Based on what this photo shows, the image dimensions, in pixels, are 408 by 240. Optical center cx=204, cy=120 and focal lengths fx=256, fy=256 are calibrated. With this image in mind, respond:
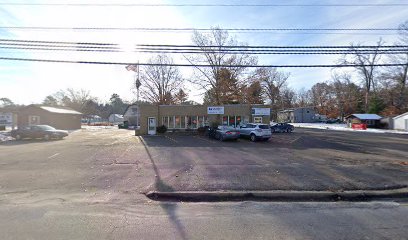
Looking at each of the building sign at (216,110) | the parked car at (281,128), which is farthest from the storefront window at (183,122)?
the parked car at (281,128)

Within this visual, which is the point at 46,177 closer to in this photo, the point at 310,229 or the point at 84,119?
the point at 310,229

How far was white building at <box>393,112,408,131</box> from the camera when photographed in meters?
41.5

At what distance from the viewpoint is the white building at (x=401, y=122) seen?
4152 cm

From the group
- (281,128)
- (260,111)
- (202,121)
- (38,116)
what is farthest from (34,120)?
(281,128)

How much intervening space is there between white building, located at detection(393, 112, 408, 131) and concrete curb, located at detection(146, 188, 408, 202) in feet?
145

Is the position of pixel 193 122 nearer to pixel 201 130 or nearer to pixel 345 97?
pixel 201 130

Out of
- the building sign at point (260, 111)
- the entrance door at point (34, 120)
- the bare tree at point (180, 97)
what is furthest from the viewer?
the bare tree at point (180, 97)

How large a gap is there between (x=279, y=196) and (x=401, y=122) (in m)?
48.1

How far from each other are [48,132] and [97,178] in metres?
19.6

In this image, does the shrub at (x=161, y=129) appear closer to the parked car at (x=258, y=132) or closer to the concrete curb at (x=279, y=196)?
the parked car at (x=258, y=132)

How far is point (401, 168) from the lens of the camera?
10297 millimetres

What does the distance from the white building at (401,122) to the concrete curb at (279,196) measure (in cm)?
4417

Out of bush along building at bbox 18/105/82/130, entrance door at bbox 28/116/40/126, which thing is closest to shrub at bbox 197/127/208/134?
bush along building at bbox 18/105/82/130

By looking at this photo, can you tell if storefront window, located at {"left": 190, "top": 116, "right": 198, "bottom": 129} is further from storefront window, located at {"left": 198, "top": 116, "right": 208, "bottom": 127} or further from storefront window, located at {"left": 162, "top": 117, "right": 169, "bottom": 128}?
storefront window, located at {"left": 162, "top": 117, "right": 169, "bottom": 128}
